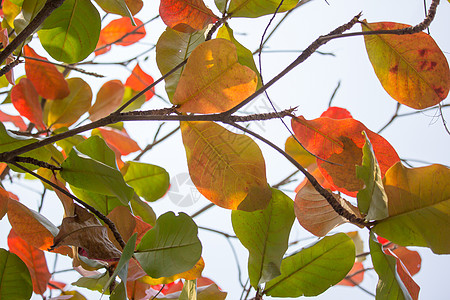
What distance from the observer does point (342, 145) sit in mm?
390

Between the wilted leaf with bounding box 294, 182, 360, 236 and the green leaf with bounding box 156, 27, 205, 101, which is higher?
the green leaf with bounding box 156, 27, 205, 101

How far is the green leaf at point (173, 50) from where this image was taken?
0.40 meters

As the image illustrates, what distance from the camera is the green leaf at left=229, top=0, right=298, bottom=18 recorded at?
1.29 ft

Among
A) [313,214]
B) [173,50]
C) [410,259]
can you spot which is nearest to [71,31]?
[173,50]

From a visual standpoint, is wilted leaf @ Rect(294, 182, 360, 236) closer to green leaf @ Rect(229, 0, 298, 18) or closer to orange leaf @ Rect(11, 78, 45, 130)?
green leaf @ Rect(229, 0, 298, 18)

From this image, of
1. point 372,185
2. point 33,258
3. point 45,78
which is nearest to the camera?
point 372,185

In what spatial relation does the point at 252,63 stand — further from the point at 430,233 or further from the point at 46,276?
the point at 46,276

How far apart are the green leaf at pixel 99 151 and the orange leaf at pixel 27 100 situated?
22 centimetres

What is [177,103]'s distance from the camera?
351 millimetres

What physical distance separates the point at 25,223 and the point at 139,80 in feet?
1.34

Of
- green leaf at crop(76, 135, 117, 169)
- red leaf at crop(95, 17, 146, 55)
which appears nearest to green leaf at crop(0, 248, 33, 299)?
green leaf at crop(76, 135, 117, 169)

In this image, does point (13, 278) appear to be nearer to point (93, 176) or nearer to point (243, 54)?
point (93, 176)

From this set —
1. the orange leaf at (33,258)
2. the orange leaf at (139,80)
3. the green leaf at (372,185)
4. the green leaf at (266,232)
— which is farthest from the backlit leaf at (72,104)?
the green leaf at (372,185)

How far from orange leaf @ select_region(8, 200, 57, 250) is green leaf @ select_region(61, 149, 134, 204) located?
0.07m
